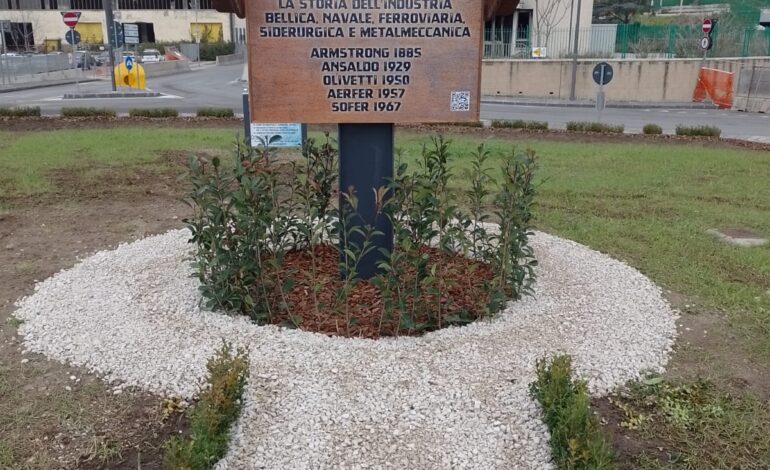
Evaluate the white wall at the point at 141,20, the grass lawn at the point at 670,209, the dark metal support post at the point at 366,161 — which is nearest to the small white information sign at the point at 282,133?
the grass lawn at the point at 670,209

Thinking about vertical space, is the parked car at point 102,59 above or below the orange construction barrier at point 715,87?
above

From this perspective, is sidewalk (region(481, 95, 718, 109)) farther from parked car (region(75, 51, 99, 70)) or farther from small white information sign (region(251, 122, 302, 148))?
parked car (region(75, 51, 99, 70))

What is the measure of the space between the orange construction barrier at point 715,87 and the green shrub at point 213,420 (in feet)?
82.8

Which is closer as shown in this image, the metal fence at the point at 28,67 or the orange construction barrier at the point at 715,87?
the orange construction barrier at the point at 715,87

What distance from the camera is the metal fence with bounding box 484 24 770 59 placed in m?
28.0

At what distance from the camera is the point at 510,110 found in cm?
2389

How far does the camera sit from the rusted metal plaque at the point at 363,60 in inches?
191

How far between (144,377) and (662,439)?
116 inches

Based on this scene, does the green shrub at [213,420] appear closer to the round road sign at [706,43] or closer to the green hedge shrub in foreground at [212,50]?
the round road sign at [706,43]

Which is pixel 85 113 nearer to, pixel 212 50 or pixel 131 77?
pixel 131 77

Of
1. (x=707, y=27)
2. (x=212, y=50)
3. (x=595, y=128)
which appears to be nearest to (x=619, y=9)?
(x=707, y=27)

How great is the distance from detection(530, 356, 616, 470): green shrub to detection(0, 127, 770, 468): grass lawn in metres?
0.53

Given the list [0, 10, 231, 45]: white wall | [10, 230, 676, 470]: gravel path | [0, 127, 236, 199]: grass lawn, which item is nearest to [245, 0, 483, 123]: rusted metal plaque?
[10, 230, 676, 470]: gravel path

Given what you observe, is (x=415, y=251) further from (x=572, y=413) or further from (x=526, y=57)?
(x=526, y=57)
